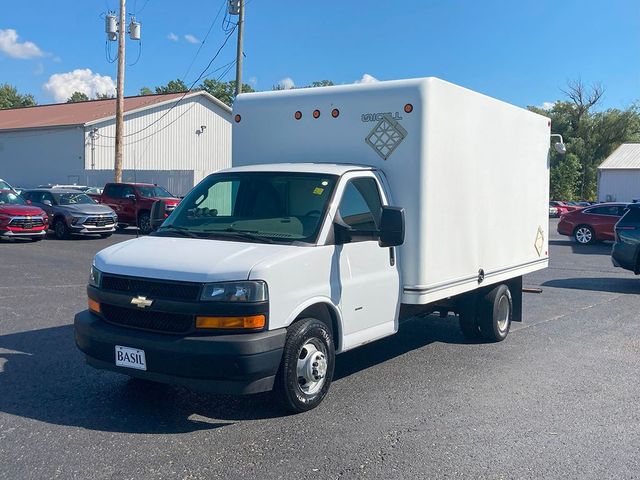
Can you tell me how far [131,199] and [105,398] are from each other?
64.7 feet

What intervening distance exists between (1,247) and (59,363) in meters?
13.4

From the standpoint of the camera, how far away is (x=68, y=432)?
5203 millimetres

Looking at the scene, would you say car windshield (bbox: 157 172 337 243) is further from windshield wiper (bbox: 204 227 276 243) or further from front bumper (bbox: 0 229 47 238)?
front bumper (bbox: 0 229 47 238)

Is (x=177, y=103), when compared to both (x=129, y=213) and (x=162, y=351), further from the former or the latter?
(x=162, y=351)

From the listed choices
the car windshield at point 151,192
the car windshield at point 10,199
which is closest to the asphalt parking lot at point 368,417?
the car windshield at point 10,199

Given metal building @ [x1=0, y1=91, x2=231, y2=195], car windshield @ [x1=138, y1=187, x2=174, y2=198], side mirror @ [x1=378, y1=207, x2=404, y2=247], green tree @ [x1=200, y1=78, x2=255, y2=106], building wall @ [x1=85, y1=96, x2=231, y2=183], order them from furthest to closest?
green tree @ [x1=200, y1=78, x2=255, y2=106] → building wall @ [x1=85, y1=96, x2=231, y2=183] → metal building @ [x1=0, y1=91, x2=231, y2=195] → car windshield @ [x1=138, y1=187, x2=174, y2=198] → side mirror @ [x1=378, y1=207, x2=404, y2=247]

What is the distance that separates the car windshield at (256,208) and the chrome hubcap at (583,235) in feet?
61.5

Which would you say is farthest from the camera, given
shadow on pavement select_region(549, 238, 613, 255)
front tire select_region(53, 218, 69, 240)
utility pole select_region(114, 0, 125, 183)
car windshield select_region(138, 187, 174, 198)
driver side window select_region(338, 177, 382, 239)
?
utility pole select_region(114, 0, 125, 183)

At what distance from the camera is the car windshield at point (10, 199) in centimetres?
2118

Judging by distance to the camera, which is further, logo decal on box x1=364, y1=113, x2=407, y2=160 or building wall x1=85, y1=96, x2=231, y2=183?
building wall x1=85, y1=96, x2=231, y2=183

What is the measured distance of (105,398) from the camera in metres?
6.04

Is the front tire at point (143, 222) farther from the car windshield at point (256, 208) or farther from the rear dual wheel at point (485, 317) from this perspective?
the car windshield at point (256, 208)

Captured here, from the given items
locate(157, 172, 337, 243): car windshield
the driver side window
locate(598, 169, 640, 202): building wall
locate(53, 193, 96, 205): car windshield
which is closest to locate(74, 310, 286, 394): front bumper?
locate(157, 172, 337, 243): car windshield

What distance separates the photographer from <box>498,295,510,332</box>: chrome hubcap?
862 cm
